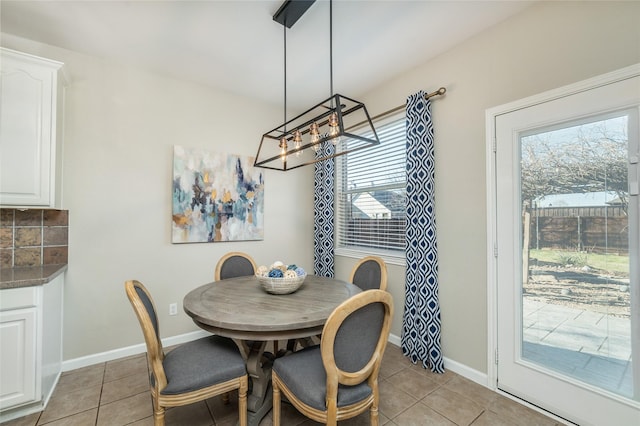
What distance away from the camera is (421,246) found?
2484 millimetres

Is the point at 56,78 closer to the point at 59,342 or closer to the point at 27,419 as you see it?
the point at 59,342

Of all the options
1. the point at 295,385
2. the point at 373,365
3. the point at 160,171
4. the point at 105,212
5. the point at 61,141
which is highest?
the point at 61,141

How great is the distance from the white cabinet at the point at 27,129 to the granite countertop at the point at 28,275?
1.63 feet

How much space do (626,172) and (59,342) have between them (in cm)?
420

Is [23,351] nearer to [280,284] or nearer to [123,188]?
[123,188]

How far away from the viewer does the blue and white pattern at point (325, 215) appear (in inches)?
141

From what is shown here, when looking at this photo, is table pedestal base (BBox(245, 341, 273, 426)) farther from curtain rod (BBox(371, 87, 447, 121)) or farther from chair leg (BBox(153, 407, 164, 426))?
curtain rod (BBox(371, 87, 447, 121))

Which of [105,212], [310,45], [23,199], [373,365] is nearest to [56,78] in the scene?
[23,199]

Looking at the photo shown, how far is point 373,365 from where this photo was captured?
142 cm

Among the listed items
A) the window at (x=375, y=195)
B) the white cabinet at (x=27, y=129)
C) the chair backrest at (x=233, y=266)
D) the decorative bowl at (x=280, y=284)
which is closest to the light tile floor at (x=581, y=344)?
the window at (x=375, y=195)

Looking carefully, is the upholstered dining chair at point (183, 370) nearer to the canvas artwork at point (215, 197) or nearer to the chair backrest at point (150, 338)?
the chair backrest at point (150, 338)


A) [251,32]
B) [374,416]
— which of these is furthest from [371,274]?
[251,32]

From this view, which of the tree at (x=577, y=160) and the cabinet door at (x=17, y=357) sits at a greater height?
the tree at (x=577, y=160)

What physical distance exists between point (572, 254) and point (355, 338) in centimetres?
157
